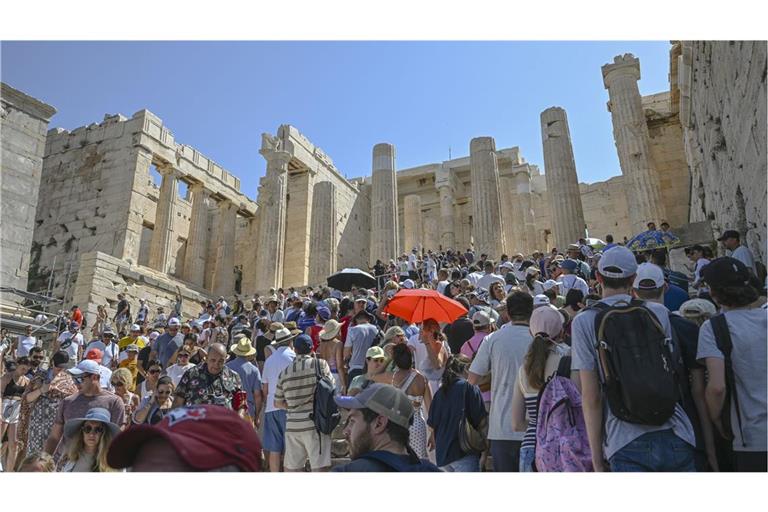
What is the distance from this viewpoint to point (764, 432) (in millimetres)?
3074

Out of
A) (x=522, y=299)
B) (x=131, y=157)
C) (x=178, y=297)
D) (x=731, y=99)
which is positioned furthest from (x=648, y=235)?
(x=131, y=157)

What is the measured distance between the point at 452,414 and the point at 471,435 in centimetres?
21

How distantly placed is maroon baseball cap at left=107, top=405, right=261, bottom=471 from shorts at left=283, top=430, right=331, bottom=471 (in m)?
3.80

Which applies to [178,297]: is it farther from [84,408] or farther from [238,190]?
[84,408]

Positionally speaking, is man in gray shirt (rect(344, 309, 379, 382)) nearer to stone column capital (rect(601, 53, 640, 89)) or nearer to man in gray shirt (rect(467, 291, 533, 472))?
man in gray shirt (rect(467, 291, 533, 472))

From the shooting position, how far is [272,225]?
28141mm

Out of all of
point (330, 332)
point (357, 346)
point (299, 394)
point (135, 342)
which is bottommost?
point (299, 394)

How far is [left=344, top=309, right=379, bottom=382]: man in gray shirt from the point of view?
7.86m

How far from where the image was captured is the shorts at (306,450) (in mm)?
5594

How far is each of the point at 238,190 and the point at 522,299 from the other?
1243 inches

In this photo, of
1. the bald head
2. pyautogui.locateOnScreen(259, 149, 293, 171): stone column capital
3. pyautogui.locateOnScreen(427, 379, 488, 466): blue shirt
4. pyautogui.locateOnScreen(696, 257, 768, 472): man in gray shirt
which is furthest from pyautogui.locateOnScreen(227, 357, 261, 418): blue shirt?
pyautogui.locateOnScreen(259, 149, 293, 171): stone column capital

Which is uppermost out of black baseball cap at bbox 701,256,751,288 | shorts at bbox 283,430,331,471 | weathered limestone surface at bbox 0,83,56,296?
weathered limestone surface at bbox 0,83,56,296

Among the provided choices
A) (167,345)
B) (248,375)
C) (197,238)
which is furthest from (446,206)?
(248,375)

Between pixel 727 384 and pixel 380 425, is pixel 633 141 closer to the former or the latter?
pixel 727 384
